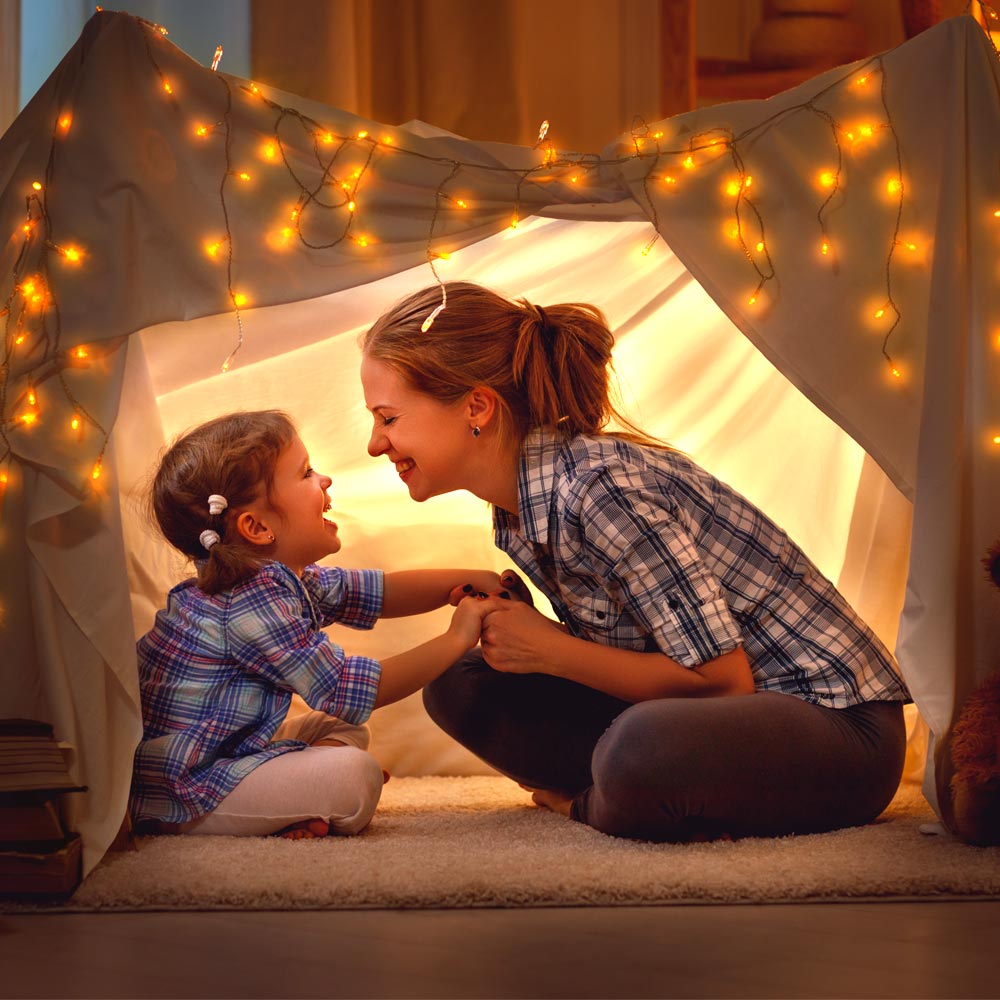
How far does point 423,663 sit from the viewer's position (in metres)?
1.74

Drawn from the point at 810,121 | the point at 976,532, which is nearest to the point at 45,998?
the point at 976,532

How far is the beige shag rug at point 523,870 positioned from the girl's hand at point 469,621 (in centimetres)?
23

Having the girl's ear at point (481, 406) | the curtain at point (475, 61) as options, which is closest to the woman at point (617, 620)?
the girl's ear at point (481, 406)

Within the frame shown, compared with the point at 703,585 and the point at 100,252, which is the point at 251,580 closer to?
the point at 100,252

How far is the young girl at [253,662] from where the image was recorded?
1.68 metres

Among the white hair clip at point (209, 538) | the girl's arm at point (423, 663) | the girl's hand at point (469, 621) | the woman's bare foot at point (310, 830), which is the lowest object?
the woman's bare foot at point (310, 830)

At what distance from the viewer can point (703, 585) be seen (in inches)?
63.4

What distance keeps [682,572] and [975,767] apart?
0.38 metres

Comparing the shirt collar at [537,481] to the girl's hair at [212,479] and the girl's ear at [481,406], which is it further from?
the girl's hair at [212,479]

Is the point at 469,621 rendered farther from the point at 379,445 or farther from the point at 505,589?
the point at 379,445

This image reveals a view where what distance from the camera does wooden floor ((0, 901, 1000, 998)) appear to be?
3.61 ft

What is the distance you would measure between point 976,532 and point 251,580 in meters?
0.87

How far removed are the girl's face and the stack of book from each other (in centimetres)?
46

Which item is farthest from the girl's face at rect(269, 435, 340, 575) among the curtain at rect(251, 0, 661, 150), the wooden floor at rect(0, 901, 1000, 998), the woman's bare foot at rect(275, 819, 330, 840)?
the curtain at rect(251, 0, 661, 150)
